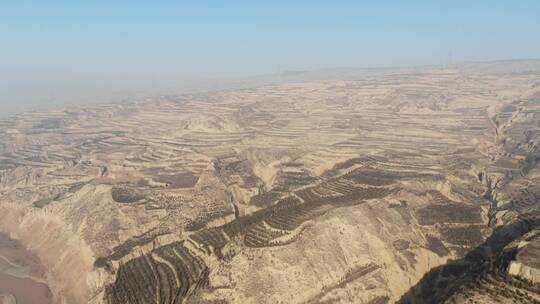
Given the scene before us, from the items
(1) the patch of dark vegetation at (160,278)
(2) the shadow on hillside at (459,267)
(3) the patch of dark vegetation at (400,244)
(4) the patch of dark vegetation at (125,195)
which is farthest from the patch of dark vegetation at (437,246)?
(4) the patch of dark vegetation at (125,195)

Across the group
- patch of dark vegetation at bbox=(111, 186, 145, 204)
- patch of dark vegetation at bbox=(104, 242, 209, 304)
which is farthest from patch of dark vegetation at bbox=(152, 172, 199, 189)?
patch of dark vegetation at bbox=(104, 242, 209, 304)

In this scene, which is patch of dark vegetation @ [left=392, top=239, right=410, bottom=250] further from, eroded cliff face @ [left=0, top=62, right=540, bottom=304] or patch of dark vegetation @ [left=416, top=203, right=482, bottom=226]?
patch of dark vegetation @ [left=416, top=203, right=482, bottom=226]

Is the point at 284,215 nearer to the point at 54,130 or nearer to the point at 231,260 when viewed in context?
the point at 231,260

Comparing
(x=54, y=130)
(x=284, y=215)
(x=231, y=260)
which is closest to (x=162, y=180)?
(x=284, y=215)

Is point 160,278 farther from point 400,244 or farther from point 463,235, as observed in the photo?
point 463,235

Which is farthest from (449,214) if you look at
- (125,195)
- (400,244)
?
(125,195)
